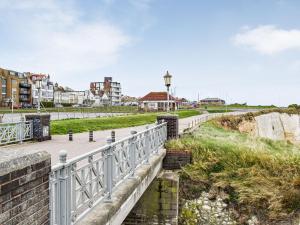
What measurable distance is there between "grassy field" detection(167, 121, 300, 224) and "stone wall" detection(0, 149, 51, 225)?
8419 mm

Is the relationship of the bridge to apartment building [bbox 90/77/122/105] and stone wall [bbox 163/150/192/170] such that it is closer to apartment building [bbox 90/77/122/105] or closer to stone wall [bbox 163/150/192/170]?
stone wall [bbox 163/150/192/170]

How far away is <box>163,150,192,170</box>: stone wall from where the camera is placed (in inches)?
520

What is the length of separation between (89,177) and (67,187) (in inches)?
35.1

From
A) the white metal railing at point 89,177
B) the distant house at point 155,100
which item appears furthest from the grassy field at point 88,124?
the distant house at point 155,100

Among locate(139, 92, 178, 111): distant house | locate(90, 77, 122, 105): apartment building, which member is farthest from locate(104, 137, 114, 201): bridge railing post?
locate(90, 77, 122, 105): apartment building

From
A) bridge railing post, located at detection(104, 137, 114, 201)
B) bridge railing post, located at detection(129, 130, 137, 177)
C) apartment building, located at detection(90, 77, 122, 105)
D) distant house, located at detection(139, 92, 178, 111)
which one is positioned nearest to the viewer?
bridge railing post, located at detection(104, 137, 114, 201)

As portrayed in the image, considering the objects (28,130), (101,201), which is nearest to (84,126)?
(28,130)

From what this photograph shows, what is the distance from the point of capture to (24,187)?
3.57m

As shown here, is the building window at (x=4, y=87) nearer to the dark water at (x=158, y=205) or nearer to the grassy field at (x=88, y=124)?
the grassy field at (x=88, y=124)

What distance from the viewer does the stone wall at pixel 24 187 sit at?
3.25 m

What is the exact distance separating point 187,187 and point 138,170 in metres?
3.95

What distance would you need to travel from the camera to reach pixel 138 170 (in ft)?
29.7

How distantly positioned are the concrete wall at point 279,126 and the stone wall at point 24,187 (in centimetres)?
4112

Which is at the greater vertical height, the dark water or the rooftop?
the rooftop
